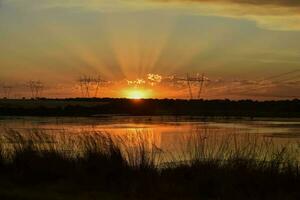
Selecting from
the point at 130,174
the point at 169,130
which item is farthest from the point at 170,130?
the point at 130,174

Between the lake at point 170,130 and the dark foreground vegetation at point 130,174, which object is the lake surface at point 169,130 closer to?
the lake at point 170,130

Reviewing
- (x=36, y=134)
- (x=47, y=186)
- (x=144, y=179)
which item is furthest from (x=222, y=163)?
(x=36, y=134)

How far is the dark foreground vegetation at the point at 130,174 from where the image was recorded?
14.4 m

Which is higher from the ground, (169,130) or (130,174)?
(169,130)

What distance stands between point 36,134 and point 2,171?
94.1 inches

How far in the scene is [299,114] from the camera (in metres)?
Answer: 111

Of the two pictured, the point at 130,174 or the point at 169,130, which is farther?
the point at 169,130

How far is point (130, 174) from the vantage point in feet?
53.1

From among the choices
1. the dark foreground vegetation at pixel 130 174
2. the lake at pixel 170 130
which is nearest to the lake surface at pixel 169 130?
the lake at pixel 170 130

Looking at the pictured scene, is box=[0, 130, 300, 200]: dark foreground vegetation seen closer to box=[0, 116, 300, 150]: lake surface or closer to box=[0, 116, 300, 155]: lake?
box=[0, 116, 300, 155]: lake

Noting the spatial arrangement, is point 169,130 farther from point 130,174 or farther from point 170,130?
point 130,174

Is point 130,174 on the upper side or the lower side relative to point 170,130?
lower

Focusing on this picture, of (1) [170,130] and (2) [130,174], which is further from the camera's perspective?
(1) [170,130]

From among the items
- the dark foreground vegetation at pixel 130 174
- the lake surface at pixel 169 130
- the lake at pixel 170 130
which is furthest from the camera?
the lake surface at pixel 169 130
